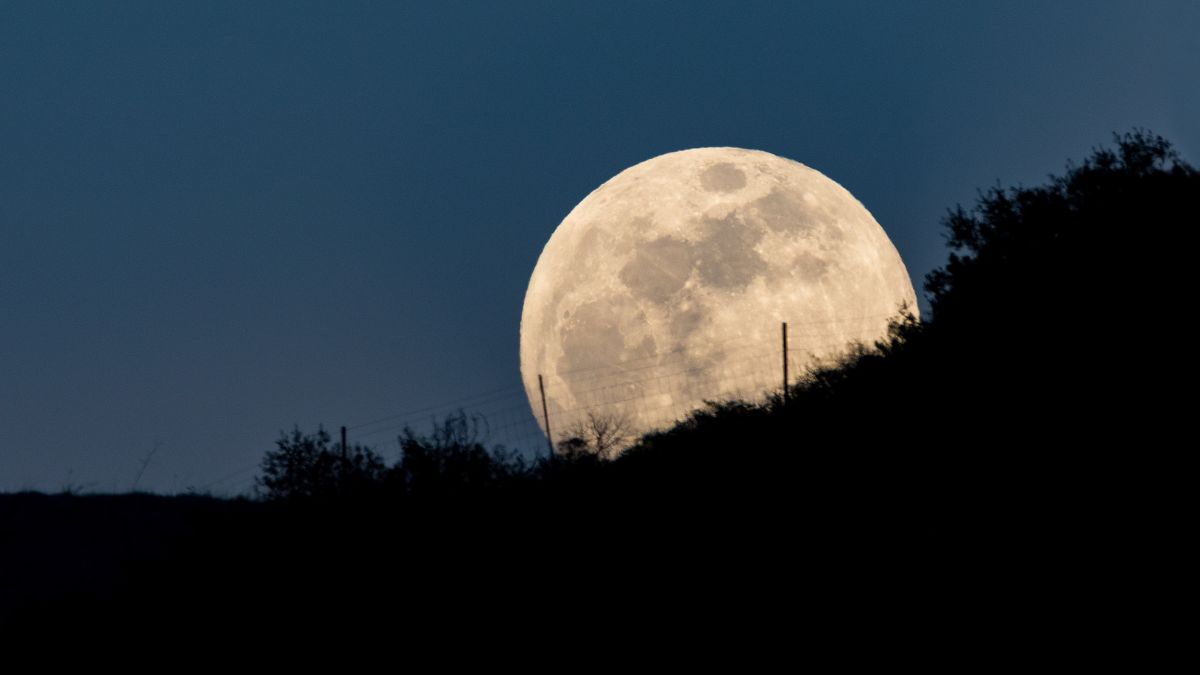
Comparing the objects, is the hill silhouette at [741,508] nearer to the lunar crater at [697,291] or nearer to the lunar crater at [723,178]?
the lunar crater at [697,291]

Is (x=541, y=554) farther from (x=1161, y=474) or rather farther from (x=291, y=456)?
(x=291, y=456)

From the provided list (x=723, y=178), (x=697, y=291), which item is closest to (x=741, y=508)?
(x=697, y=291)

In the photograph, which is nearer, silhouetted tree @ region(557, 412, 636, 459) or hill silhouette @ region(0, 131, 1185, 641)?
hill silhouette @ region(0, 131, 1185, 641)

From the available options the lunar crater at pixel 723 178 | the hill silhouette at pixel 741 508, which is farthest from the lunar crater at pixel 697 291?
the hill silhouette at pixel 741 508

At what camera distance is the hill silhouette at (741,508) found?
376 inches

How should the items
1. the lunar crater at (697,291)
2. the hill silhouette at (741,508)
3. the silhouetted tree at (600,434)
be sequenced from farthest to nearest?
the lunar crater at (697,291)
the silhouetted tree at (600,434)
the hill silhouette at (741,508)

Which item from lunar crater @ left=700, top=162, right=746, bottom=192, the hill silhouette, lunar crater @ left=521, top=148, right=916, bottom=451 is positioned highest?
lunar crater @ left=700, top=162, right=746, bottom=192

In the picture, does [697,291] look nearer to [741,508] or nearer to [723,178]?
[723,178]

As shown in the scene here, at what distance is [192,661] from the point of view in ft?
35.2

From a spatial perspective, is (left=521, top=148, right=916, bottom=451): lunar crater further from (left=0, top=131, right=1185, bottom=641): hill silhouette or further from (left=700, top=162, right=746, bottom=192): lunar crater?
(left=0, top=131, right=1185, bottom=641): hill silhouette

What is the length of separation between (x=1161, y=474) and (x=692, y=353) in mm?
12565

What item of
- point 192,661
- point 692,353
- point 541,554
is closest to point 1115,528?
point 541,554

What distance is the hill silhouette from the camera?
31.3ft

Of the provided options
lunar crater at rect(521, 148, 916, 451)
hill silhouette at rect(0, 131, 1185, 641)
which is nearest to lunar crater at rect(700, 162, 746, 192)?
lunar crater at rect(521, 148, 916, 451)
